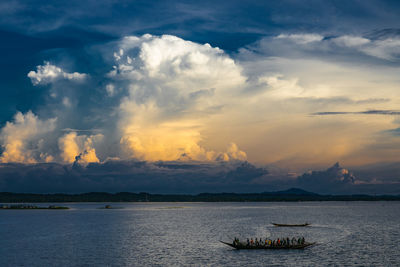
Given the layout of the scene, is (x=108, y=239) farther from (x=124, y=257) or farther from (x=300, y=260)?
(x=300, y=260)

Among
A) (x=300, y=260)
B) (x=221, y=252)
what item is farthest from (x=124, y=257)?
(x=300, y=260)

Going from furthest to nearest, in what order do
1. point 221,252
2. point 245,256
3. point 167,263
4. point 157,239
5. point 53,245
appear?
point 157,239
point 53,245
point 221,252
point 245,256
point 167,263

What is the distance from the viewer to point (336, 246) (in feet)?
298

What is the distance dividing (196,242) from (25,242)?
133 ft

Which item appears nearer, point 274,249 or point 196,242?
point 274,249

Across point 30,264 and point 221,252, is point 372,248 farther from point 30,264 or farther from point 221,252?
point 30,264

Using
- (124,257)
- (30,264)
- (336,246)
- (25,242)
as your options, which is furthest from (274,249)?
(25,242)

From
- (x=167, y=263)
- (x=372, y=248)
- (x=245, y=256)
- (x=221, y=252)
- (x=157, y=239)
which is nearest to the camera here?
(x=167, y=263)

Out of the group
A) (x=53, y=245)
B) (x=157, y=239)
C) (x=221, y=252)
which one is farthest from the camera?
(x=157, y=239)

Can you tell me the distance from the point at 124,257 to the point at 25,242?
118ft

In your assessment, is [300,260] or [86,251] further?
[86,251]

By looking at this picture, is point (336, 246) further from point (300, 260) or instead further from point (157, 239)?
point (157, 239)

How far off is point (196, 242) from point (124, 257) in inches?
985

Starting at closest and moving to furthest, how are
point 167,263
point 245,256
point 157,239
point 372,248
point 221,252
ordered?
1. point 167,263
2. point 245,256
3. point 221,252
4. point 372,248
5. point 157,239
